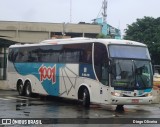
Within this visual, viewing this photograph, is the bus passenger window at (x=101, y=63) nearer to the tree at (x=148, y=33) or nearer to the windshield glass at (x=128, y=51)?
the windshield glass at (x=128, y=51)

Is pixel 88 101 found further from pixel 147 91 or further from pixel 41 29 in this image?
pixel 41 29

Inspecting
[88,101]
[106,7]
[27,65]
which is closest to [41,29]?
[106,7]

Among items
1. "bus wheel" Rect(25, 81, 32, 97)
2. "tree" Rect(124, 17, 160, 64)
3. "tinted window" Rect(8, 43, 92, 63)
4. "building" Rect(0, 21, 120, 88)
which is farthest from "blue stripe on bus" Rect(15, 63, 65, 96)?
"building" Rect(0, 21, 120, 88)

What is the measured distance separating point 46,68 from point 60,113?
25.3 feet

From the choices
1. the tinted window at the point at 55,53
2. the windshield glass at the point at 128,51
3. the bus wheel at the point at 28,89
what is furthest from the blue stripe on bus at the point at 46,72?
the windshield glass at the point at 128,51

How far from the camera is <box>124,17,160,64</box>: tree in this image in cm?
6675

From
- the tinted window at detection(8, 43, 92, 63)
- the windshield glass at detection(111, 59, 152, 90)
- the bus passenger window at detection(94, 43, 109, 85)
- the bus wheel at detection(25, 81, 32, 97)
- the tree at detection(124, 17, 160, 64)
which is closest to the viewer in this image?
the windshield glass at detection(111, 59, 152, 90)

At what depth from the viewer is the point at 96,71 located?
21.6 meters

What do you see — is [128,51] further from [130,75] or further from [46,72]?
[46,72]

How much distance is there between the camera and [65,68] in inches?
950

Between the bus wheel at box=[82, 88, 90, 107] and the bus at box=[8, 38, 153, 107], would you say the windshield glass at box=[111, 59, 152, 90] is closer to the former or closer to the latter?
the bus at box=[8, 38, 153, 107]

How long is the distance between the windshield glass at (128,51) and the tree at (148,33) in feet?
144

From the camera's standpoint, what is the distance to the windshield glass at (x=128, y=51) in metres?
21.3

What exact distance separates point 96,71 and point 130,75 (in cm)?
152
